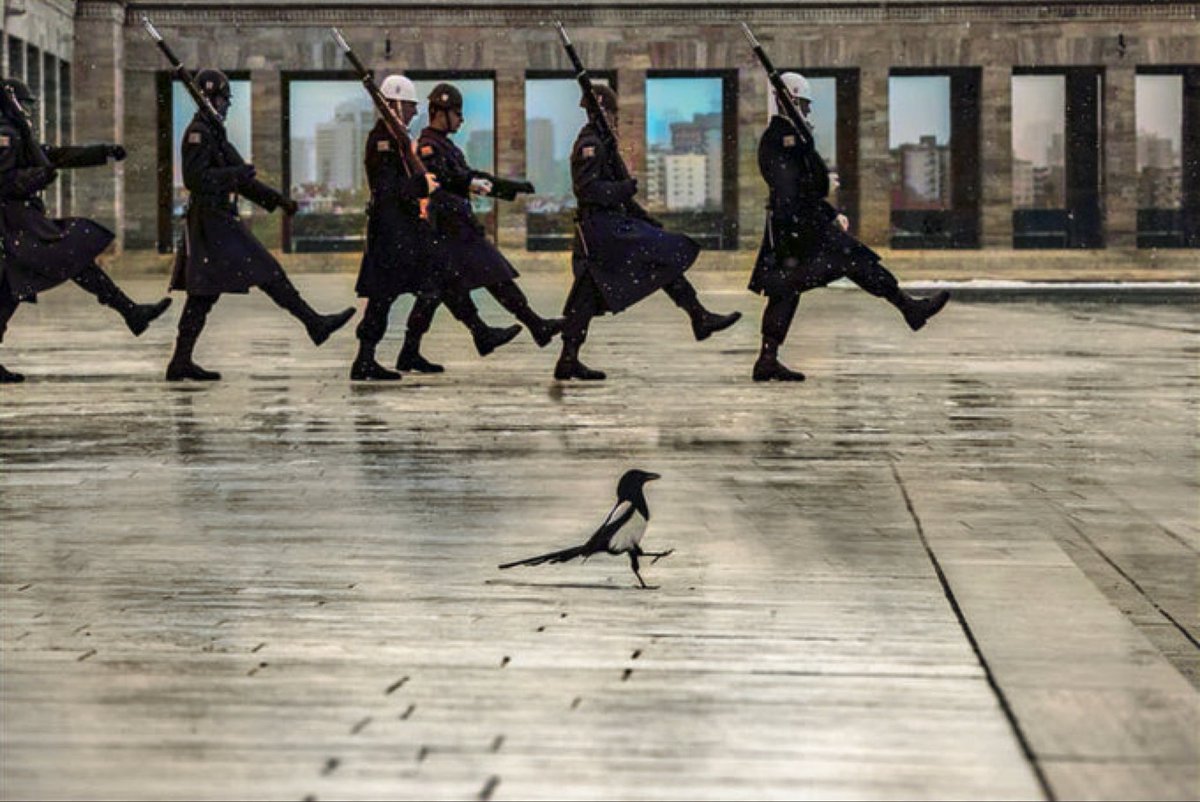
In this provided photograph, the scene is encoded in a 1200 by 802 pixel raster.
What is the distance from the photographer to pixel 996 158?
52.6 meters

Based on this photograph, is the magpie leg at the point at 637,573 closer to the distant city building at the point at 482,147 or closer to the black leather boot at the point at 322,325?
the black leather boot at the point at 322,325

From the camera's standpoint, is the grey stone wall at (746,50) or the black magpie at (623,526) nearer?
the black magpie at (623,526)

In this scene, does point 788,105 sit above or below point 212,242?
above

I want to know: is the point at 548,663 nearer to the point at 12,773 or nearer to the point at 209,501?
the point at 12,773

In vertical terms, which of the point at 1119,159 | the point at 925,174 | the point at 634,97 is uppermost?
the point at 634,97

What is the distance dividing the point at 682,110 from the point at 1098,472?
4404 centimetres

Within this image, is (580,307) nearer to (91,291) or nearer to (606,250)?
(606,250)

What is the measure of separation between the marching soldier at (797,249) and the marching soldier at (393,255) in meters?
1.68

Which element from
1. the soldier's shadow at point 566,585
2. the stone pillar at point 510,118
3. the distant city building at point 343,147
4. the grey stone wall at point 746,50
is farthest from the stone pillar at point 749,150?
the soldier's shadow at point 566,585

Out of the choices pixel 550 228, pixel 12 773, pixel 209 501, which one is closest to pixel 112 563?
pixel 209 501

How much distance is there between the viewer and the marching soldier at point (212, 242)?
52.3 ft

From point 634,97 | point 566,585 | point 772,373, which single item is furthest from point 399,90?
point 634,97

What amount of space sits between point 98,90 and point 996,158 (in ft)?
57.3

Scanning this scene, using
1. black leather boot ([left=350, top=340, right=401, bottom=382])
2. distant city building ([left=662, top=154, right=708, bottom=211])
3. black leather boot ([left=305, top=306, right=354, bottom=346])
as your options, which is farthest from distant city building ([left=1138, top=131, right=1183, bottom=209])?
black leather boot ([left=350, top=340, right=401, bottom=382])
